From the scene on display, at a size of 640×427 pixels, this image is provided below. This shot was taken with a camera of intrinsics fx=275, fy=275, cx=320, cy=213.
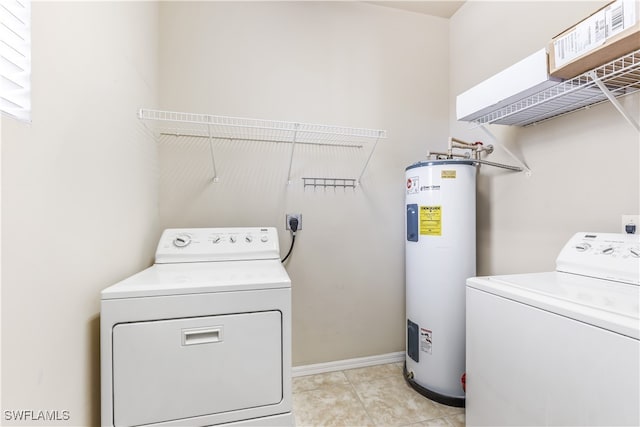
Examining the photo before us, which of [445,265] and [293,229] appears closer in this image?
[445,265]

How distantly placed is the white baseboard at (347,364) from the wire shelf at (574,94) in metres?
1.79

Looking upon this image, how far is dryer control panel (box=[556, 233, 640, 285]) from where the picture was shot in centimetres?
105

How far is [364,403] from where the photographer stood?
1695 millimetres

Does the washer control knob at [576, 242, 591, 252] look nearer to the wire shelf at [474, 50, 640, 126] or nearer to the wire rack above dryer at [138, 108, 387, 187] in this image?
the wire shelf at [474, 50, 640, 126]

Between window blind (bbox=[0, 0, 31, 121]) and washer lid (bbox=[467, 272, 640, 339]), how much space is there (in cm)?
163

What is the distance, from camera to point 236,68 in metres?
1.92

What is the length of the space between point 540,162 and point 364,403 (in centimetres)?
177

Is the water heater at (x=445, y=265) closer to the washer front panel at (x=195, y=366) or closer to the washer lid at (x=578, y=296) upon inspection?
the washer lid at (x=578, y=296)

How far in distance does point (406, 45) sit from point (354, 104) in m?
0.69

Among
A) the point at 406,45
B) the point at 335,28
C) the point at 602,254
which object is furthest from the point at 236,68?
the point at 602,254

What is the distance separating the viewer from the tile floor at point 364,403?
5.08 feet

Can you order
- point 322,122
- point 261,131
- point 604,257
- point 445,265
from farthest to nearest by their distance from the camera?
1. point 322,122
2. point 261,131
3. point 445,265
4. point 604,257

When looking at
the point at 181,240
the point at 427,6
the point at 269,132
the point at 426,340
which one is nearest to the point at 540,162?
the point at 426,340

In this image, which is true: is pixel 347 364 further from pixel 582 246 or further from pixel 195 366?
pixel 582 246
